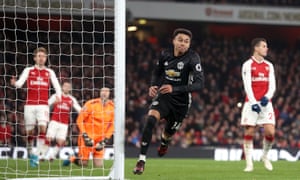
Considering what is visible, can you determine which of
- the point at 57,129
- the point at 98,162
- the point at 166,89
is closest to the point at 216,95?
the point at 57,129

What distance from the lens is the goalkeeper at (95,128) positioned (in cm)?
1493

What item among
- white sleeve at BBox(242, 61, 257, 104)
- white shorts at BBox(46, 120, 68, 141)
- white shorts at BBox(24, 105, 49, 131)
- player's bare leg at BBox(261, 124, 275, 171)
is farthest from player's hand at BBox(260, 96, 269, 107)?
white shorts at BBox(46, 120, 68, 141)

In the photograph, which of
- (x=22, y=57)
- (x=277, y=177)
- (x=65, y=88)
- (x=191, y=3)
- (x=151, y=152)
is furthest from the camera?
(x=191, y=3)

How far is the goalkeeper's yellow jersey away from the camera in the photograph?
15078 mm

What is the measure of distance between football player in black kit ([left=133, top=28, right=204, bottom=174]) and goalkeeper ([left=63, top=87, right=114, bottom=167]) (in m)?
3.87

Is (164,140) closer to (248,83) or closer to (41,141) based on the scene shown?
(248,83)

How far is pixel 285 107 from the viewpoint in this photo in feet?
92.4

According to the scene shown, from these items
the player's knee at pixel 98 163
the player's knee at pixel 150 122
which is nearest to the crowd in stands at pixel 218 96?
the player's knee at pixel 98 163

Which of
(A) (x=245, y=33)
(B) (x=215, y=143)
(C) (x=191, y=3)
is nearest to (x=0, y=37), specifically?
(B) (x=215, y=143)

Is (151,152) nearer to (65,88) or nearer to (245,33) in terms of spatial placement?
(65,88)

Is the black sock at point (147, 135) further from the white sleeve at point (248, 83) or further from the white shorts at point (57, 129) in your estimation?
the white shorts at point (57, 129)

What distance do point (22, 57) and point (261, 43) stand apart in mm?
4425

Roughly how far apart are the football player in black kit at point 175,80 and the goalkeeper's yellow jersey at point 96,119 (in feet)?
13.3

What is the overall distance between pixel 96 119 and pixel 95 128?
0.26 metres
